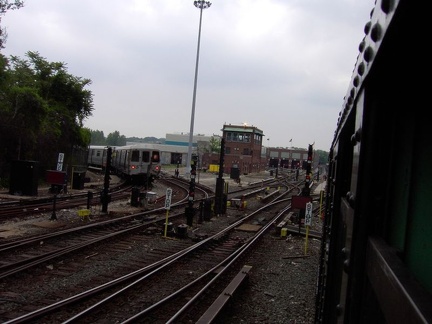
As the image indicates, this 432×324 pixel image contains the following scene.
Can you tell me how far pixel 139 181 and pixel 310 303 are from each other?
25.3 metres

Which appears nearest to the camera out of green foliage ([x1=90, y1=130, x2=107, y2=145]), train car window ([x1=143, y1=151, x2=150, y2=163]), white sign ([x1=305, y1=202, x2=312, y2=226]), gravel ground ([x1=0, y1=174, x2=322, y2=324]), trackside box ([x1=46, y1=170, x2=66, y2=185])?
gravel ground ([x1=0, y1=174, x2=322, y2=324])

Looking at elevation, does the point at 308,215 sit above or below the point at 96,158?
below

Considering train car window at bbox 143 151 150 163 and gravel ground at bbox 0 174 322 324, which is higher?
train car window at bbox 143 151 150 163

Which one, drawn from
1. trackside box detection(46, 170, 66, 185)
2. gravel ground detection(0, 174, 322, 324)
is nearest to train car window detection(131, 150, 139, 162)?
trackside box detection(46, 170, 66, 185)

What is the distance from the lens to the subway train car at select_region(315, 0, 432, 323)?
1.06 m

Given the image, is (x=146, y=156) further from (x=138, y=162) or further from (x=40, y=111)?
(x=40, y=111)

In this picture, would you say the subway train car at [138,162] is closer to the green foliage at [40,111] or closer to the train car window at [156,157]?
the train car window at [156,157]

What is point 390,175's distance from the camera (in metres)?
1.52

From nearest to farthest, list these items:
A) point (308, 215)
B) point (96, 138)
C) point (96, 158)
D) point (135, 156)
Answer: point (308, 215) < point (135, 156) < point (96, 158) < point (96, 138)

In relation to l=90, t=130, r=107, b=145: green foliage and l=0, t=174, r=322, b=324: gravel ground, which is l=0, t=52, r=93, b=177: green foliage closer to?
l=0, t=174, r=322, b=324: gravel ground

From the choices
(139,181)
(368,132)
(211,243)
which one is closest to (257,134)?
(139,181)

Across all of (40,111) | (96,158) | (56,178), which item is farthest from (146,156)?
(96,158)

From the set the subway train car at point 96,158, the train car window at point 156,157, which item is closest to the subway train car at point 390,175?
the train car window at point 156,157

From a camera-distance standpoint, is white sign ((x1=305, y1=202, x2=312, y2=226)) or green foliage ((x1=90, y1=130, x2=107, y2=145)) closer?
white sign ((x1=305, y1=202, x2=312, y2=226))
